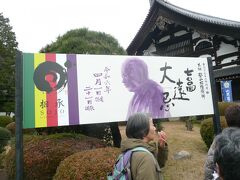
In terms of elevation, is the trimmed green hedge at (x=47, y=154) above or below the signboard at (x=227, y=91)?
below

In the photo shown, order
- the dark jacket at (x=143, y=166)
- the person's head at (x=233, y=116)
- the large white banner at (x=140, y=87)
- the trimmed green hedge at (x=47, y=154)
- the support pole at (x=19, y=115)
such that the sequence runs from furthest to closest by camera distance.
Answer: the trimmed green hedge at (x=47, y=154) < the large white banner at (x=140, y=87) < the support pole at (x=19, y=115) < the person's head at (x=233, y=116) < the dark jacket at (x=143, y=166)

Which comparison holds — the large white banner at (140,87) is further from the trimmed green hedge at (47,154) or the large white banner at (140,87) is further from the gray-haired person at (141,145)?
the gray-haired person at (141,145)

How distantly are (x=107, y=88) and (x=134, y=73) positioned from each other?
1.98 feet

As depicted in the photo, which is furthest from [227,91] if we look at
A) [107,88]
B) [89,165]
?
[89,165]

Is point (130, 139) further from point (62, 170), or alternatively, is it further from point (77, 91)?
point (77, 91)

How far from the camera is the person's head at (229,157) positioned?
5.72 ft

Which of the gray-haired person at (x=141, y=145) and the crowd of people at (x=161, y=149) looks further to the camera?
the gray-haired person at (x=141, y=145)

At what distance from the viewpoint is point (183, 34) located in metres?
18.2

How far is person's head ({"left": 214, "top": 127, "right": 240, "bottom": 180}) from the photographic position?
174cm

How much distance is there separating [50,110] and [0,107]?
96.3 ft

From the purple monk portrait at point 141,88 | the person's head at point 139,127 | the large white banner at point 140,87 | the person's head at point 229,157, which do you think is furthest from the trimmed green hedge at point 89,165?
the person's head at point 229,157

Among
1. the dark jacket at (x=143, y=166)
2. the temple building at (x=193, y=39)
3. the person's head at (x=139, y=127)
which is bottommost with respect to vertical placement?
the dark jacket at (x=143, y=166)

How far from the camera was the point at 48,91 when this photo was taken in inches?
181

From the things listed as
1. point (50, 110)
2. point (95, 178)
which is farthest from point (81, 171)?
point (50, 110)
